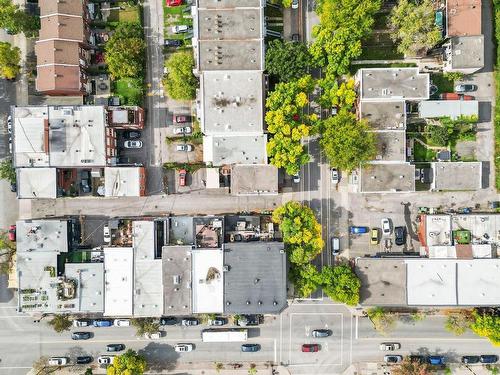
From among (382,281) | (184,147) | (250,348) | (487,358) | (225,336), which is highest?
(184,147)

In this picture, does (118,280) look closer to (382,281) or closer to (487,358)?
(382,281)

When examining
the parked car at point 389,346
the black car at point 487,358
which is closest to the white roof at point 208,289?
the parked car at point 389,346

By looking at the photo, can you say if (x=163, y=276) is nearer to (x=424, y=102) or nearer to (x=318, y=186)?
(x=318, y=186)

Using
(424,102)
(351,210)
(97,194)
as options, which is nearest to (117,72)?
(97,194)

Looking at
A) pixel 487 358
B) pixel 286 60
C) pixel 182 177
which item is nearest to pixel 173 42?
pixel 286 60

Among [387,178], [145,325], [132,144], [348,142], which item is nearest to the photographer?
[348,142]

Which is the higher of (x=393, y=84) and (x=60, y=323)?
(x=393, y=84)

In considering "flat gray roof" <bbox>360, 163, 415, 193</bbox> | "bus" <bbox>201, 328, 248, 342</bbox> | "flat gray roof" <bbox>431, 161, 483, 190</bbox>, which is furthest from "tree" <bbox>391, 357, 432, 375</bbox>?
"flat gray roof" <bbox>431, 161, 483, 190</bbox>
